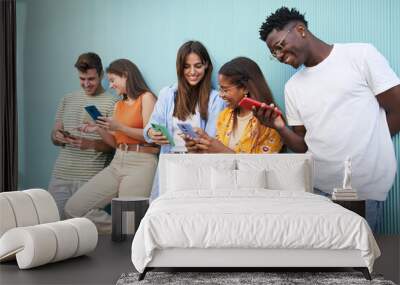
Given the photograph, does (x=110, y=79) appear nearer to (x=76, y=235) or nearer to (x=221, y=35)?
(x=221, y=35)

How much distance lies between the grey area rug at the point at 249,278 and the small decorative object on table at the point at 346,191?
1433mm

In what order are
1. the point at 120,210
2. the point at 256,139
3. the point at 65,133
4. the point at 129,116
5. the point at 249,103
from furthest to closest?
the point at 65,133
the point at 129,116
the point at 256,139
the point at 249,103
the point at 120,210

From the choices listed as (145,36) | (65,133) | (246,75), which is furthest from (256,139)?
(65,133)

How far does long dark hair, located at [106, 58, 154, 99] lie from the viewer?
7164mm

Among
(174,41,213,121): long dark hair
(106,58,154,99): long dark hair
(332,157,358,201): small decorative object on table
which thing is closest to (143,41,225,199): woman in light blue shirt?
(174,41,213,121): long dark hair

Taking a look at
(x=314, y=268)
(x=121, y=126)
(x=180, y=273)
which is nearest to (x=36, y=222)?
(x=180, y=273)

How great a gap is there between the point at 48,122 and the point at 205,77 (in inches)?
72.5

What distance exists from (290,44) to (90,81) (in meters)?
2.24

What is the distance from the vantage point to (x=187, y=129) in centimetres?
696

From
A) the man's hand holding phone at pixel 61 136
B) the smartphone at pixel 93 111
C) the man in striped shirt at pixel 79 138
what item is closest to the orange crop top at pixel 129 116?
the man in striped shirt at pixel 79 138

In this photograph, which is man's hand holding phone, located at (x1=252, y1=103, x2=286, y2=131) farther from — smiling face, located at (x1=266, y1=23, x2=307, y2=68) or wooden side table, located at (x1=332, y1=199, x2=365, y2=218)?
Result: wooden side table, located at (x1=332, y1=199, x2=365, y2=218)

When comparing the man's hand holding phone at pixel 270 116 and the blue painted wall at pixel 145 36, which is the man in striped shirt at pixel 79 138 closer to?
the blue painted wall at pixel 145 36

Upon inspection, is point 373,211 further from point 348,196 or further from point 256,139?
point 256,139

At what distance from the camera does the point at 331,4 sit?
6.96 meters
